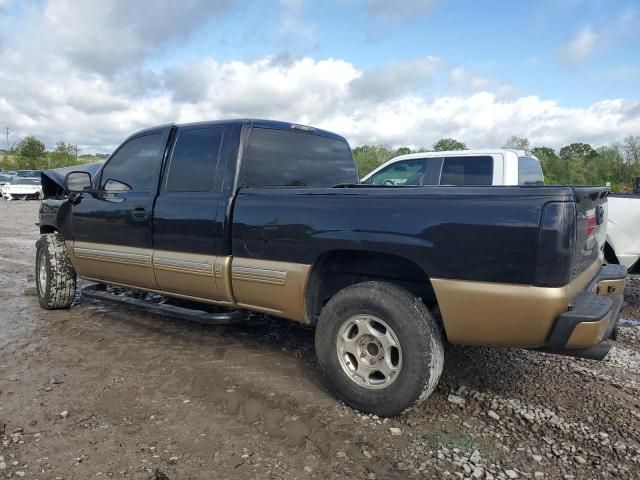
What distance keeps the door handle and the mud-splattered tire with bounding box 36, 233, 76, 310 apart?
60.5 inches

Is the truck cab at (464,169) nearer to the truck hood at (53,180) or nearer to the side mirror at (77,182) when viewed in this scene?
the side mirror at (77,182)

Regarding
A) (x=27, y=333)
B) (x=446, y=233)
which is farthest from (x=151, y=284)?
(x=446, y=233)

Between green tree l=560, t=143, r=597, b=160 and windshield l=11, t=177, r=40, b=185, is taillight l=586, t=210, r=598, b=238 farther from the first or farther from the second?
green tree l=560, t=143, r=597, b=160

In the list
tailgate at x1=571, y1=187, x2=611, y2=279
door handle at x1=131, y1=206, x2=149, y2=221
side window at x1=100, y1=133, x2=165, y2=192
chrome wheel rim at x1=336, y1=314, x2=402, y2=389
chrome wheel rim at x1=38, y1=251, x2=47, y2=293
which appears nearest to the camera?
tailgate at x1=571, y1=187, x2=611, y2=279

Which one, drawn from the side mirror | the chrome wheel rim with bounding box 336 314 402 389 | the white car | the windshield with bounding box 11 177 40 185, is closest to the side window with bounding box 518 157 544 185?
the chrome wheel rim with bounding box 336 314 402 389

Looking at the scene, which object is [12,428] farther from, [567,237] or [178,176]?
[567,237]

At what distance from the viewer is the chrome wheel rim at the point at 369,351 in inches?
120

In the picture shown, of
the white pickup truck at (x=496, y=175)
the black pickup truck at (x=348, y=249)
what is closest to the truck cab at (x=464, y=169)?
the white pickup truck at (x=496, y=175)

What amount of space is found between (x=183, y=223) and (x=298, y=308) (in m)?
1.22

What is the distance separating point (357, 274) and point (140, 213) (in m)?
2.02

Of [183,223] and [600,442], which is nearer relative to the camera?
[600,442]

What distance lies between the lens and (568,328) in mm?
2561

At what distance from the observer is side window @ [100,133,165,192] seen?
448 cm

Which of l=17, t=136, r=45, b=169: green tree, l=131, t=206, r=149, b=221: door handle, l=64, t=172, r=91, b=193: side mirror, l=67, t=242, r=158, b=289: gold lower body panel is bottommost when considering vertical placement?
l=67, t=242, r=158, b=289: gold lower body panel
